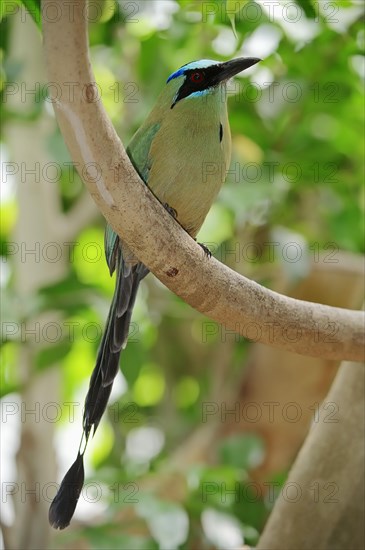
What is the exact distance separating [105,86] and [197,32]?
66 centimetres

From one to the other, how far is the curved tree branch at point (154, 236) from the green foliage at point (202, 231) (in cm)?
38

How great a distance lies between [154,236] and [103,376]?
390mm

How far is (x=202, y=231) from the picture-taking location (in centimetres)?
242

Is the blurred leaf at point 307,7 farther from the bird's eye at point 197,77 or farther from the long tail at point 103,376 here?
the long tail at point 103,376

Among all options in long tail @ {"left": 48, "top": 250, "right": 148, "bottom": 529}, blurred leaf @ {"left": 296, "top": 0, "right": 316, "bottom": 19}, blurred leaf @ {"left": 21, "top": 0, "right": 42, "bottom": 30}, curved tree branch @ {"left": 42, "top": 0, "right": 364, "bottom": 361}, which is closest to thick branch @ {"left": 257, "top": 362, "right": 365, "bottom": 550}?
curved tree branch @ {"left": 42, "top": 0, "right": 364, "bottom": 361}

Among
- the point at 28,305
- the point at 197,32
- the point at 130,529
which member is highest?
the point at 197,32

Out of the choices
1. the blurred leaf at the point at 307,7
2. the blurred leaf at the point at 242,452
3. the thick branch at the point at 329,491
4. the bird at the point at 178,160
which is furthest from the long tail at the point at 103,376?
the blurred leaf at the point at 242,452

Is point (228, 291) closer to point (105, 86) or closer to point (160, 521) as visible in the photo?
point (160, 521)

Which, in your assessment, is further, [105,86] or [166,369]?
[166,369]

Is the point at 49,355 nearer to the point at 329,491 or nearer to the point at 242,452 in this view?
the point at 242,452

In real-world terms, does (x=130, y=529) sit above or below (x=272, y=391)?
below

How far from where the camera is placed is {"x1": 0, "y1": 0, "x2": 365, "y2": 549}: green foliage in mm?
1930

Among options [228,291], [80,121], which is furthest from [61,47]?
[228,291]

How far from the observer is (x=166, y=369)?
3.04 m
